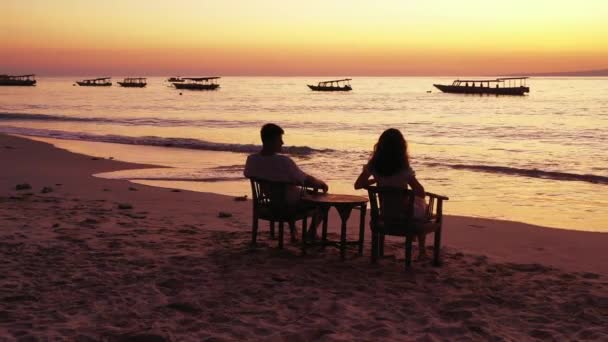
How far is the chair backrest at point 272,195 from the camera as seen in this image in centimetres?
629

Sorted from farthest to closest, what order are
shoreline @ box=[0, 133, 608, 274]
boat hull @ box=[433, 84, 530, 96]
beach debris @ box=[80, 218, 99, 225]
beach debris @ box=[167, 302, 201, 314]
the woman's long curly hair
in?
1. boat hull @ box=[433, 84, 530, 96]
2. beach debris @ box=[80, 218, 99, 225]
3. shoreline @ box=[0, 133, 608, 274]
4. the woman's long curly hair
5. beach debris @ box=[167, 302, 201, 314]

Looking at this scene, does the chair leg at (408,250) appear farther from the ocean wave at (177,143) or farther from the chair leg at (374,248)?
the ocean wave at (177,143)

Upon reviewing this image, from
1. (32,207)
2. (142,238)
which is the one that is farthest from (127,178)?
(142,238)

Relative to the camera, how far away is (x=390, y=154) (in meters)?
5.84

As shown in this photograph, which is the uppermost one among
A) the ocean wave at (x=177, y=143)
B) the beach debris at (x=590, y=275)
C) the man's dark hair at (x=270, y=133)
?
the man's dark hair at (x=270, y=133)

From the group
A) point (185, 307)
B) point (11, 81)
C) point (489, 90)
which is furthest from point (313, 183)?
point (11, 81)

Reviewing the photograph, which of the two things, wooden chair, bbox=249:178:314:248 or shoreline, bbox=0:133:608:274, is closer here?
wooden chair, bbox=249:178:314:248

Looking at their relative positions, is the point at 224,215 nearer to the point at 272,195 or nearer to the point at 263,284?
the point at 272,195

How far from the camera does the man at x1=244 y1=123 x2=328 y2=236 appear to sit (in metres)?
6.25

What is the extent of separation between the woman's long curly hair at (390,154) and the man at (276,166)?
2.13 ft

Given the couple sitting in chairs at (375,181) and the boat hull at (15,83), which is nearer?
the couple sitting in chairs at (375,181)

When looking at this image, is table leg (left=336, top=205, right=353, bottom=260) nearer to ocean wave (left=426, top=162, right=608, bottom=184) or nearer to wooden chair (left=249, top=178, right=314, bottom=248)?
wooden chair (left=249, top=178, right=314, bottom=248)

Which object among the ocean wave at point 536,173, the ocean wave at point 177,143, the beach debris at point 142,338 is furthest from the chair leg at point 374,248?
the ocean wave at point 177,143

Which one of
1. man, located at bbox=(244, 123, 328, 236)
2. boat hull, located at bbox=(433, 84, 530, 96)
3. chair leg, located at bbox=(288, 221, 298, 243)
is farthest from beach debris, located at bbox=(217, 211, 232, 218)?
boat hull, located at bbox=(433, 84, 530, 96)
